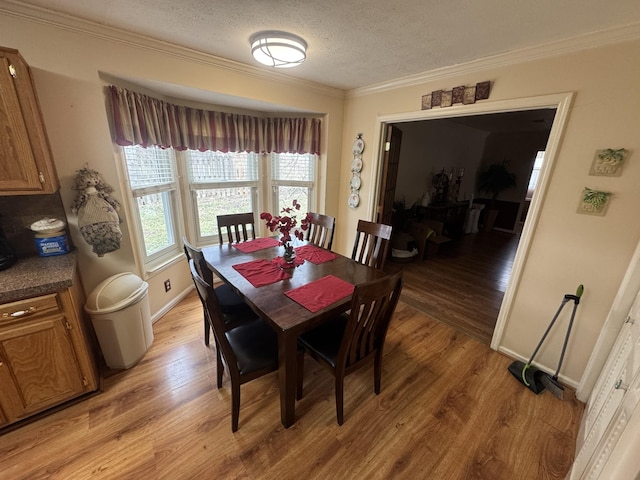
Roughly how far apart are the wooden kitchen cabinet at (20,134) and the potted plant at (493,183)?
736cm

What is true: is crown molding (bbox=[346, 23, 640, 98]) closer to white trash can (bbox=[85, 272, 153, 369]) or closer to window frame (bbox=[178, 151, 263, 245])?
window frame (bbox=[178, 151, 263, 245])

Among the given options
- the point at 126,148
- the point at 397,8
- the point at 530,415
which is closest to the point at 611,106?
the point at 397,8

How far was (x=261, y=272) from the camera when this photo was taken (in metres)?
1.83

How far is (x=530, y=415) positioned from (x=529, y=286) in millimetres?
889

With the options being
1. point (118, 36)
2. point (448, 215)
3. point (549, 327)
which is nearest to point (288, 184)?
point (118, 36)

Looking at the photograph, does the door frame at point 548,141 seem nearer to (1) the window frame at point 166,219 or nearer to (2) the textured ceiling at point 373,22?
(2) the textured ceiling at point 373,22

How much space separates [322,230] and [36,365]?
217 cm

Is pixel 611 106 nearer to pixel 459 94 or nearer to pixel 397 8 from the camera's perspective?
pixel 459 94

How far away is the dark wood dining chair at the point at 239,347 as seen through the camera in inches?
48.5

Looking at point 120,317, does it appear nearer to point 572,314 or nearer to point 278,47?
point 278,47

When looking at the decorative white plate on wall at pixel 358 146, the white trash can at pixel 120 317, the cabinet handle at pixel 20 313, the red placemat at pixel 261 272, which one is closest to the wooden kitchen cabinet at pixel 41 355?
the cabinet handle at pixel 20 313

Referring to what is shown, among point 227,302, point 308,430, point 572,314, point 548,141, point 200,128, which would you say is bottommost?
point 308,430

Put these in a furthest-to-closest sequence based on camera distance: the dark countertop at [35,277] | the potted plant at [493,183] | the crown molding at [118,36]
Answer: the potted plant at [493,183] → the crown molding at [118,36] → the dark countertop at [35,277]

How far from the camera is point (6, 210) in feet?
5.29
